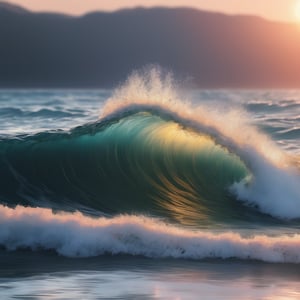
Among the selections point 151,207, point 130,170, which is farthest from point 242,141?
point 151,207

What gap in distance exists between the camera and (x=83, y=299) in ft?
36.3

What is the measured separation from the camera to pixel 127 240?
13680 millimetres

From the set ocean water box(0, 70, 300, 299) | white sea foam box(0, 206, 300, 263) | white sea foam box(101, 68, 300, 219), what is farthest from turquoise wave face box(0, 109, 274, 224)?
white sea foam box(0, 206, 300, 263)

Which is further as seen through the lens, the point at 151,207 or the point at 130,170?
the point at 130,170

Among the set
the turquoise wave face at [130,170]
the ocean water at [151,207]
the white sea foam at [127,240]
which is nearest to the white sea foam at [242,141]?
the ocean water at [151,207]

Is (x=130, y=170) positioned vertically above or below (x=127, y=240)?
above

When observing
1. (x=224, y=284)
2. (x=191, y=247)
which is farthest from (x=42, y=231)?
(x=224, y=284)

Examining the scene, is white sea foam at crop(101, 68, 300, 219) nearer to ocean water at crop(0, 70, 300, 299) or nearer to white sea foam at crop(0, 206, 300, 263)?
ocean water at crop(0, 70, 300, 299)

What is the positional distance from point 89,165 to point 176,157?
2377 millimetres

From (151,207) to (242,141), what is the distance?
2955 mm

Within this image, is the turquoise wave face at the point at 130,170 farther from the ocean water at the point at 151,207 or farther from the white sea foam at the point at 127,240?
the white sea foam at the point at 127,240

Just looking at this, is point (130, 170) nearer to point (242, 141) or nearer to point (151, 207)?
point (151, 207)

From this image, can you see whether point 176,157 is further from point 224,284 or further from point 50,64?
point 50,64

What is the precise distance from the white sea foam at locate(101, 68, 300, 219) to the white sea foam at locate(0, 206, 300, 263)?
3.92 metres
